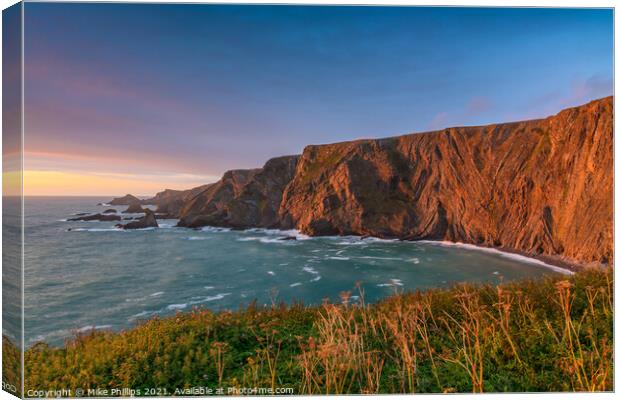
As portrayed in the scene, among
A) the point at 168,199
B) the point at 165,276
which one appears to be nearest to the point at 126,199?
the point at 165,276

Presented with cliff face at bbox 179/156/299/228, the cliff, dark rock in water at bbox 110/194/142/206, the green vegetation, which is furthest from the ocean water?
cliff face at bbox 179/156/299/228

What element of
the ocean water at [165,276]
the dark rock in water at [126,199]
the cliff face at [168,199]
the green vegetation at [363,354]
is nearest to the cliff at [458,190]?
the cliff face at [168,199]

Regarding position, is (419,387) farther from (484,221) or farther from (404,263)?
(484,221)

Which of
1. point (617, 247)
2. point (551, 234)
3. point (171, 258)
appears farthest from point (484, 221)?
point (171, 258)

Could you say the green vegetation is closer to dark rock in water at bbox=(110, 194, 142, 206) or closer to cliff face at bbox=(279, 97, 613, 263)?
cliff face at bbox=(279, 97, 613, 263)

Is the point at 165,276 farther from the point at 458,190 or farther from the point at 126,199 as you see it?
the point at 458,190

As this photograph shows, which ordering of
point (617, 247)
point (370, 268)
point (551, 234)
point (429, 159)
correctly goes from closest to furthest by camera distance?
point (617, 247) → point (551, 234) → point (370, 268) → point (429, 159)

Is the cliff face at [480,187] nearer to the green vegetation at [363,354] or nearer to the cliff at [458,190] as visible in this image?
the cliff at [458,190]
